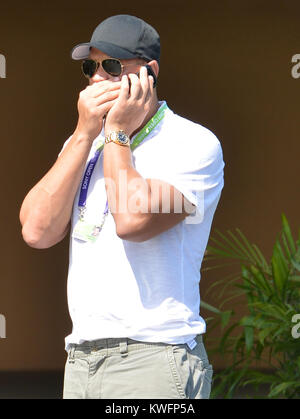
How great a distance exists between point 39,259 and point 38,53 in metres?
1.49

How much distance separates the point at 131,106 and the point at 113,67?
14 centimetres

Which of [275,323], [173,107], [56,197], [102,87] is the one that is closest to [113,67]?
[102,87]

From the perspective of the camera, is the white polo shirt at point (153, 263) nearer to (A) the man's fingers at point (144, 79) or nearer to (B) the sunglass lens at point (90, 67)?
(A) the man's fingers at point (144, 79)

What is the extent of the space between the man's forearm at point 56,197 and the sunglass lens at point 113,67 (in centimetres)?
20

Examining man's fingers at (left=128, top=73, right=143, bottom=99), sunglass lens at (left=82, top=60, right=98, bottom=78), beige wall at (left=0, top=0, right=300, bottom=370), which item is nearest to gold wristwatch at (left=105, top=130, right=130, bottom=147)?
man's fingers at (left=128, top=73, right=143, bottom=99)

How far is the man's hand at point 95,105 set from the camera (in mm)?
2357

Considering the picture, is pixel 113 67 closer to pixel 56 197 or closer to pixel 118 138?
pixel 118 138

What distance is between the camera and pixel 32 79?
6242 millimetres

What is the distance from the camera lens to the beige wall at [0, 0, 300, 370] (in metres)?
6.16

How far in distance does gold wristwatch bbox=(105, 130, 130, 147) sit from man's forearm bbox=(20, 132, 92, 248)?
0.22 ft

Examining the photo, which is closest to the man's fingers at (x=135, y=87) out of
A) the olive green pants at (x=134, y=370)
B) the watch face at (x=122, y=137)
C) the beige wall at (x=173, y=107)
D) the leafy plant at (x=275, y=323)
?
the watch face at (x=122, y=137)
